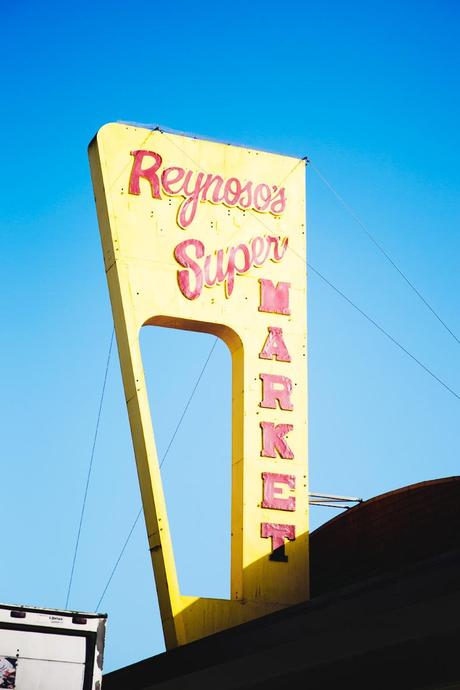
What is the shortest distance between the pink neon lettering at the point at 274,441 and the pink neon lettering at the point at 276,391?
336 mm

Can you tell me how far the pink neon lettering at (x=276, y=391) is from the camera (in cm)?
2042

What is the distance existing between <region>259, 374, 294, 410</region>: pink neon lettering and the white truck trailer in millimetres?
6897

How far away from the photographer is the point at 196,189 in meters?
21.3

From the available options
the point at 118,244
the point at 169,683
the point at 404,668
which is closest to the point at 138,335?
the point at 118,244

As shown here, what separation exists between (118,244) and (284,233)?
334 centimetres

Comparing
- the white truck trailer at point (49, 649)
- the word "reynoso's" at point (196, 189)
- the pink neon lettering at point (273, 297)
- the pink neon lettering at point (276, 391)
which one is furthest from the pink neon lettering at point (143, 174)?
the white truck trailer at point (49, 649)

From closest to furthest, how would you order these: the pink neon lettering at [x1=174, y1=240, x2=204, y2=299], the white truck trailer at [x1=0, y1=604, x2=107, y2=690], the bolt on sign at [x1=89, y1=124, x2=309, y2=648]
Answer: the white truck trailer at [x1=0, y1=604, x2=107, y2=690] → the bolt on sign at [x1=89, y1=124, x2=309, y2=648] → the pink neon lettering at [x1=174, y1=240, x2=204, y2=299]

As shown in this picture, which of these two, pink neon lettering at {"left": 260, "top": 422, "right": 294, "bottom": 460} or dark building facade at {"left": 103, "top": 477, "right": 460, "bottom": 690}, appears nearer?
dark building facade at {"left": 103, "top": 477, "right": 460, "bottom": 690}

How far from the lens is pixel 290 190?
73.1 feet

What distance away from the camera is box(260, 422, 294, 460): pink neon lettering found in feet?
65.9

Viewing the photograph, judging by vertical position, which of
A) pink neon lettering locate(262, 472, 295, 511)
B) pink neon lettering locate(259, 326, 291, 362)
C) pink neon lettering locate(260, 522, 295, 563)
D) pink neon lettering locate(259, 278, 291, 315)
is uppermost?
pink neon lettering locate(259, 278, 291, 315)

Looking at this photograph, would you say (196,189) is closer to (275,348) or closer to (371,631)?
(275,348)

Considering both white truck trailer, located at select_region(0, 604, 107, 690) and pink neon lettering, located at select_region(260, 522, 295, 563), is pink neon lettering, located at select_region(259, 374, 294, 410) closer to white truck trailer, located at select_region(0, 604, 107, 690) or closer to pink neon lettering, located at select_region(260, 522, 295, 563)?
pink neon lettering, located at select_region(260, 522, 295, 563)

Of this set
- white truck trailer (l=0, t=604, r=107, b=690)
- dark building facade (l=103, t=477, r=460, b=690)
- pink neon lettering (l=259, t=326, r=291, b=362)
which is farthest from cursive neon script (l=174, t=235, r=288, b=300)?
white truck trailer (l=0, t=604, r=107, b=690)
